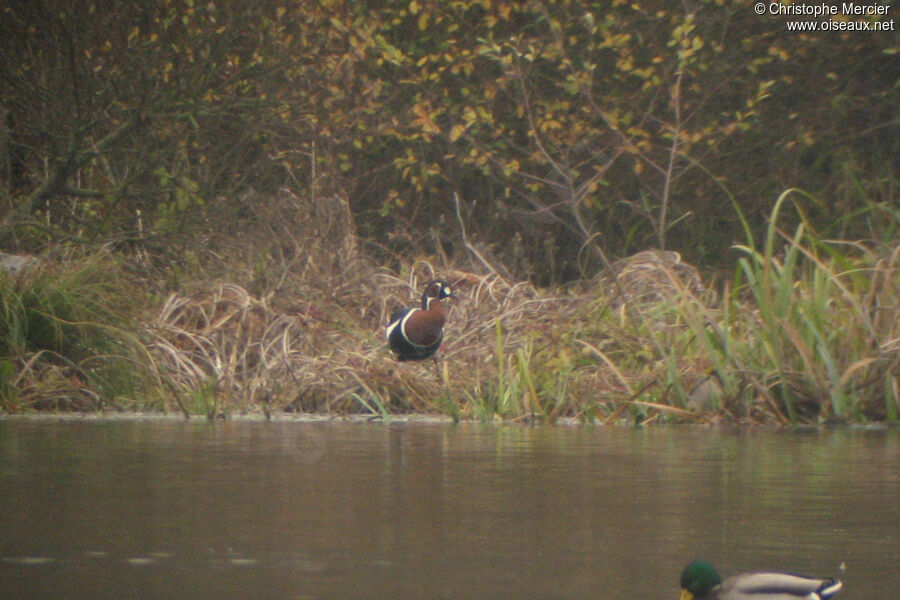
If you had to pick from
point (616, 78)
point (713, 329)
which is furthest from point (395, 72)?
point (713, 329)

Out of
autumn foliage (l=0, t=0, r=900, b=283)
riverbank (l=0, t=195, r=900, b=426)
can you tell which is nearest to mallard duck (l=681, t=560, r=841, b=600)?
riverbank (l=0, t=195, r=900, b=426)

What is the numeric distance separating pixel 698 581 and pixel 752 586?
0.50 feet

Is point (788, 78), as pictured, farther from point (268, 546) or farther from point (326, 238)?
point (268, 546)

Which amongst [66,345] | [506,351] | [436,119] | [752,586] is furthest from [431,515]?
[436,119]

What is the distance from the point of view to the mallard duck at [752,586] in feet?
8.29

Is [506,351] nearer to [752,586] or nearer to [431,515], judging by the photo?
[431,515]

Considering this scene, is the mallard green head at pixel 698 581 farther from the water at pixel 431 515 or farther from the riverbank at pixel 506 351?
the riverbank at pixel 506 351

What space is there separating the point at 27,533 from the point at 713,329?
487 cm

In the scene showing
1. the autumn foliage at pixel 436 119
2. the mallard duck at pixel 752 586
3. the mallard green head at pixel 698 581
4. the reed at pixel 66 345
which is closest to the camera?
the mallard duck at pixel 752 586

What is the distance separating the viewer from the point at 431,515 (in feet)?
13.0

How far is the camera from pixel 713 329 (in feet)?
25.5

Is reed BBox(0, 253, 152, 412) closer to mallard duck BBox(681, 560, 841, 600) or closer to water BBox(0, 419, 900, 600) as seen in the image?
water BBox(0, 419, 900, 600)

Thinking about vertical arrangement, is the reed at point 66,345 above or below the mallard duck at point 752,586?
above

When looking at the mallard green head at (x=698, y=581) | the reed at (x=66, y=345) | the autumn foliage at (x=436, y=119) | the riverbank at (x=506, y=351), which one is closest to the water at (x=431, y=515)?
the mallard green head at (x=698, y=581)
